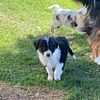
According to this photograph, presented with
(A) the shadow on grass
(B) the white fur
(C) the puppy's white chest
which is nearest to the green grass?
(A) the shadow on grass

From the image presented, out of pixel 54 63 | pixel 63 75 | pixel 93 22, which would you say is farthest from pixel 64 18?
pixel 93 22

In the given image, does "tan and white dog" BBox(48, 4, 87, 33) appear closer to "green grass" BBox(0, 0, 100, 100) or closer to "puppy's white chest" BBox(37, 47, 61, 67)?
"green grass" BBox(0, 0, 100, 100)

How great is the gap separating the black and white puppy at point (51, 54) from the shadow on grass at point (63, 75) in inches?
6.2

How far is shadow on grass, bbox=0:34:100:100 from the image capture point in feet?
19.4

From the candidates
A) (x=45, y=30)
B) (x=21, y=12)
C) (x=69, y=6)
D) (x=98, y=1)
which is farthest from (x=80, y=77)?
(x=69, y=6)

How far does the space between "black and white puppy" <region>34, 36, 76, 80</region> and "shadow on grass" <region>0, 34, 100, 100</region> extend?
0.51ft

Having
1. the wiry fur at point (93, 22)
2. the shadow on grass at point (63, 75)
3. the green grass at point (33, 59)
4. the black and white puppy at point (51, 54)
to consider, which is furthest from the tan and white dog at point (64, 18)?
the wiry fur at point (93, 22)

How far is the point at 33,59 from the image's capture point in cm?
720

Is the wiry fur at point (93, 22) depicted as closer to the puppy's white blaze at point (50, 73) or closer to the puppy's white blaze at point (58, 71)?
the puppy's white blaze at point (58, 71)

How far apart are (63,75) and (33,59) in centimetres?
96

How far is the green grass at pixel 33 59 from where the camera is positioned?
6.04 metres

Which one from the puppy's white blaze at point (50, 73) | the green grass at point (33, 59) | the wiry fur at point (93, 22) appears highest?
the wiry fur at point (93, 22)

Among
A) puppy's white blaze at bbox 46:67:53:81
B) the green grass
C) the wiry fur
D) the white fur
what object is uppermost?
the wiry fur

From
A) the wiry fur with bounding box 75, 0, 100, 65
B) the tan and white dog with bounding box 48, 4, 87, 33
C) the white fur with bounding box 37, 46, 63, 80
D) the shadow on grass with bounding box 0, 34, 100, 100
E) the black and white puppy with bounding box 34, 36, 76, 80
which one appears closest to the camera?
the wiry fur with bounding box 75, 0, 100, 65
